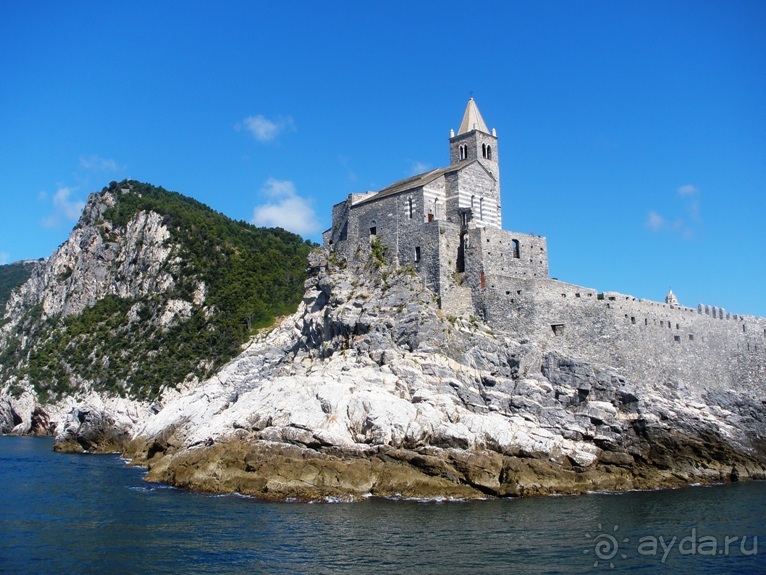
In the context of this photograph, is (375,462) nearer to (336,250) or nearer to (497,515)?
(497,515)

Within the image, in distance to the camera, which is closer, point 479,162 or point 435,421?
point 435,421

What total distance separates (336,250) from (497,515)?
73.8 ft

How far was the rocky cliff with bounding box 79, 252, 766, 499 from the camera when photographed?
1308 inches

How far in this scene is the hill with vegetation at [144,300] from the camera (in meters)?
81.0

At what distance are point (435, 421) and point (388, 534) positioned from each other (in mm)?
9453

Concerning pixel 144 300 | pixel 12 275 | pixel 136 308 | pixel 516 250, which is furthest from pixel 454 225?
pixel 12 275

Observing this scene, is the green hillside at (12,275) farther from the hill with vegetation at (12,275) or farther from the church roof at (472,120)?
the church roof at (472,120)

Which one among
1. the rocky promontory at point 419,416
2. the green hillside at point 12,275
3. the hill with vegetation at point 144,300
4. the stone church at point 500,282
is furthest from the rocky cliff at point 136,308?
the green hillside at point 12,275

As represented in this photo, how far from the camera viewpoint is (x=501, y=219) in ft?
149

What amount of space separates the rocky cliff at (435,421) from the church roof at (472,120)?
414 inches

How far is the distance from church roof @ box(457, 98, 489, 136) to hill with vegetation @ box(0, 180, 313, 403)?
4013cm

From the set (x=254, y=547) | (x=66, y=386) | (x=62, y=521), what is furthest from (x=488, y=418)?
(x=66, y=386)

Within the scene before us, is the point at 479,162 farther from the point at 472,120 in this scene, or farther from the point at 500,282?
the point at 500,282

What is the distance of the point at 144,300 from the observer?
89500mm
